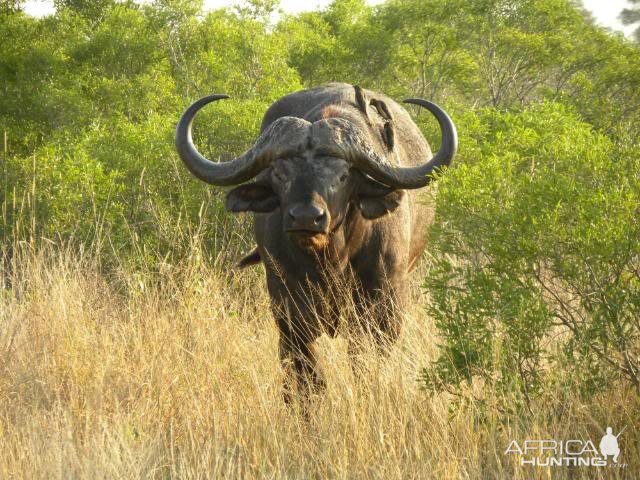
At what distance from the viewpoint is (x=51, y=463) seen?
13.8ft

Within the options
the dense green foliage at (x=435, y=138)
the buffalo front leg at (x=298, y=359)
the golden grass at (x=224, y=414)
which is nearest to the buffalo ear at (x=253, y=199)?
the buffalo front leg at (x=298, y=359)

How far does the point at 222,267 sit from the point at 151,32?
827 centimetres

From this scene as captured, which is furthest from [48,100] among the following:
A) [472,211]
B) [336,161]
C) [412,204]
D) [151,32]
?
[472,211]

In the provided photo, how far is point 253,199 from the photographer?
556 cm

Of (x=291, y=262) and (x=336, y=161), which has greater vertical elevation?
(x=336, y=161)

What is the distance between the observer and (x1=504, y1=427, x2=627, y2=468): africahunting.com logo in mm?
4113

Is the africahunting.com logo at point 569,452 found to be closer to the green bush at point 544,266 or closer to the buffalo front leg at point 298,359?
the green bush at point 544,266

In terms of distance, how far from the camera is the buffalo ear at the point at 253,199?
552 cm

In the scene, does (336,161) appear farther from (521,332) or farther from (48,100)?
(48,100)

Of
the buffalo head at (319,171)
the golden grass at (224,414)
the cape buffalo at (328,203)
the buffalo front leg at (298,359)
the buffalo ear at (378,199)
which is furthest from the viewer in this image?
the buffalo front leg at (298,359)

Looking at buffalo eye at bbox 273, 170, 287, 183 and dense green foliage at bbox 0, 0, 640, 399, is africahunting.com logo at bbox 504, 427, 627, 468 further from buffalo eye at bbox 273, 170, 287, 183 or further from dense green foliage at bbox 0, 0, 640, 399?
buffalo eye at bbox 273, 170, 287, 183

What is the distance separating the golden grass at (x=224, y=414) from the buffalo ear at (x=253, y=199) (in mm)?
803

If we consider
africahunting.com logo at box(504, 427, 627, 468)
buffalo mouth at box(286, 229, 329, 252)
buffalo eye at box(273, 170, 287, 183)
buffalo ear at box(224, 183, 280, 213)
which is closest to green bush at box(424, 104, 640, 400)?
africahunting.com logo at box(504, 427, 627, 468)

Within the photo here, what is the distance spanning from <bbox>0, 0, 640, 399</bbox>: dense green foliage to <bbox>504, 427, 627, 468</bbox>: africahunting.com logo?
282 millimetres
